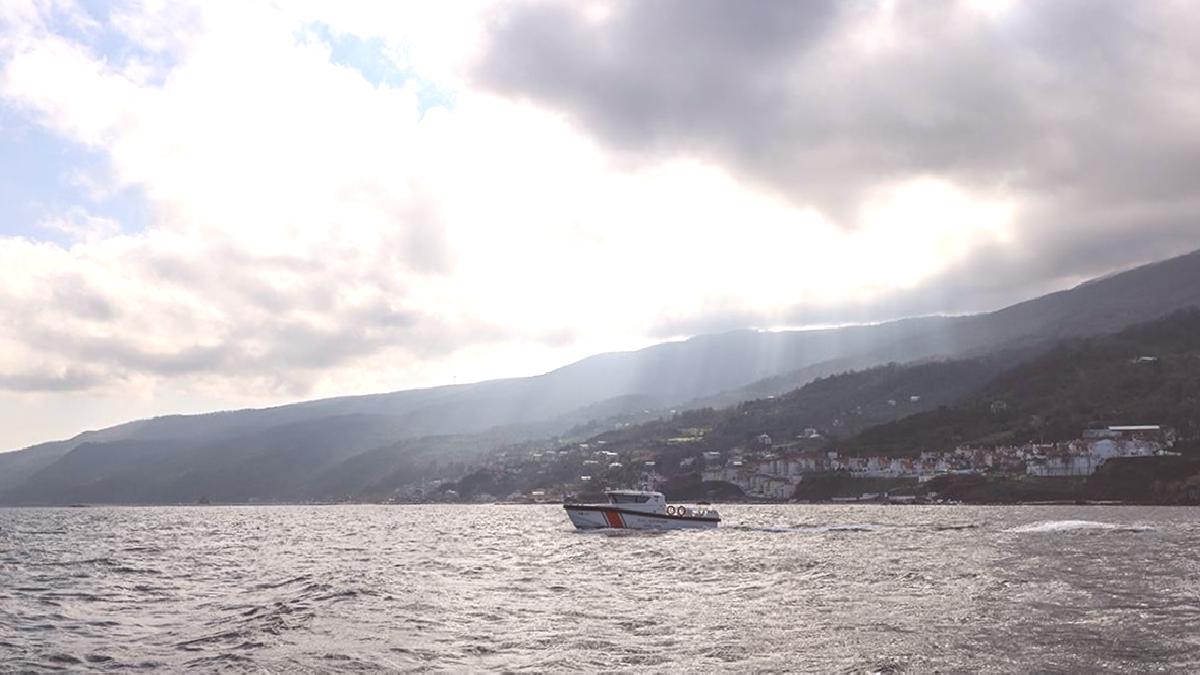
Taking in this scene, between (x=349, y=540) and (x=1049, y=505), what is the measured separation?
142345mm

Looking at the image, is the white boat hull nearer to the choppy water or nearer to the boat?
the boat

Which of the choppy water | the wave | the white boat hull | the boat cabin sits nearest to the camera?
the choppy water

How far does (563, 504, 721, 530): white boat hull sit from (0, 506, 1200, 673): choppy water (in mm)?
41154

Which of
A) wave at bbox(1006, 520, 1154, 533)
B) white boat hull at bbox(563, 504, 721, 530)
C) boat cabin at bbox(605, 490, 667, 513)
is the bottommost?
wave at bbox(1006, 520, 1154, 533)

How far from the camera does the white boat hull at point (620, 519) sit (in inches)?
4734

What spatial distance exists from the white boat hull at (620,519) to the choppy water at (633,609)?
41154 millimetres

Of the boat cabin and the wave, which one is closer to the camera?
the wave

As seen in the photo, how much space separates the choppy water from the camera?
29844 millimetres

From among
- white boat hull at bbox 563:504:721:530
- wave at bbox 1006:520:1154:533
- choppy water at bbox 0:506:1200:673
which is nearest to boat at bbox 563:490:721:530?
white boat hull at bbox 563:504:721:530

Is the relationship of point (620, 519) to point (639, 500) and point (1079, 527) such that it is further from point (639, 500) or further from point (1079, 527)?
point (1079, 527)

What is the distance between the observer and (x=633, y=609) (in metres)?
41.1

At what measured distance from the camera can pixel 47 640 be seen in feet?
116

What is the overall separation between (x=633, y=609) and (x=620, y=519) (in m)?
81.4

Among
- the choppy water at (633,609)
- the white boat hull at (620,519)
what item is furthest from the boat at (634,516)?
the choppy water at (633,609)
